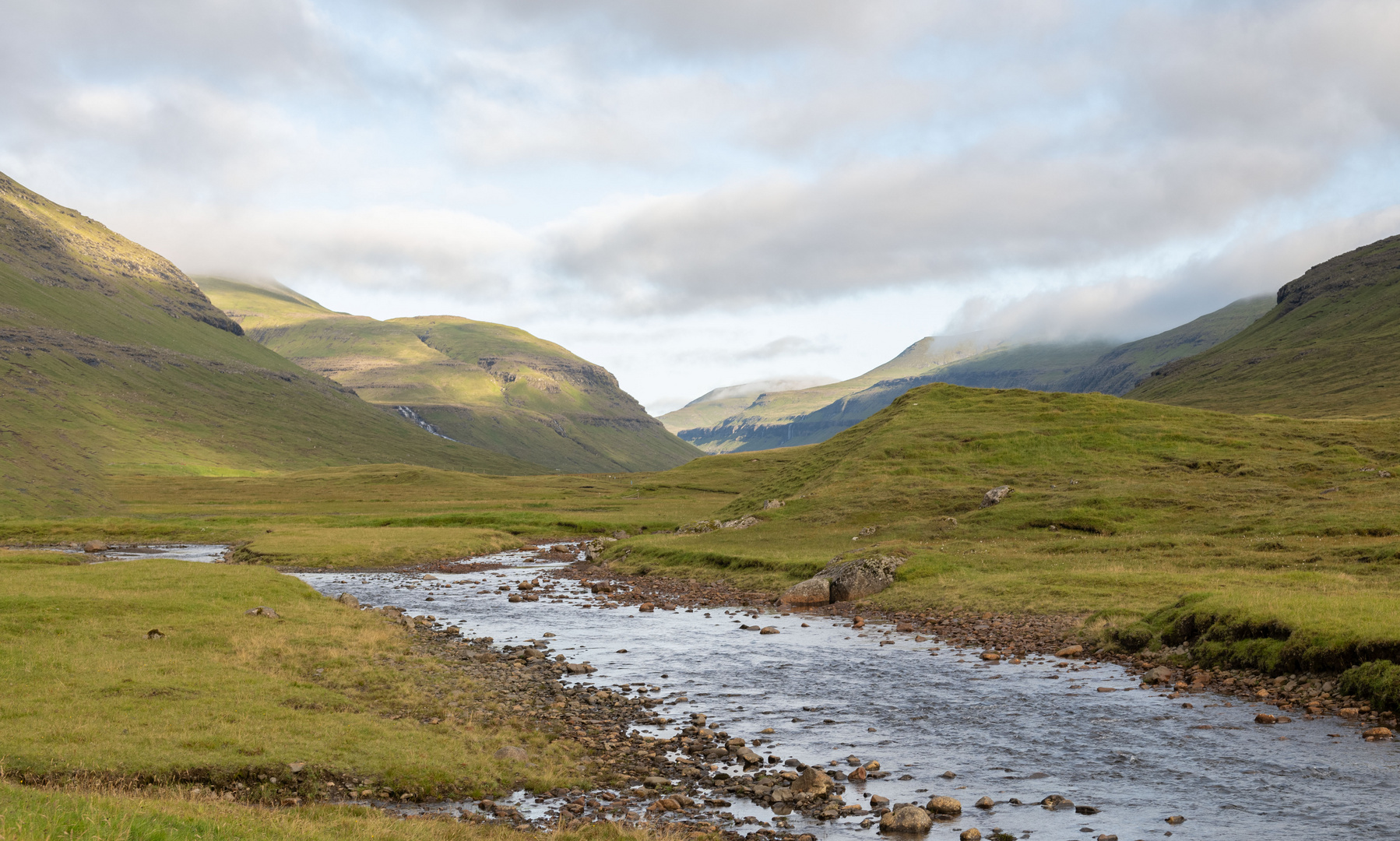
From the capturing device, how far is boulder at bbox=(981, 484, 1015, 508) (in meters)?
82.9

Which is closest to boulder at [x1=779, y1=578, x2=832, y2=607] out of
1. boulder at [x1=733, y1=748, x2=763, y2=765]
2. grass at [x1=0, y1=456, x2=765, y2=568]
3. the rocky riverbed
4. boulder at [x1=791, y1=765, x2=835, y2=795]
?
the rocky riverbed

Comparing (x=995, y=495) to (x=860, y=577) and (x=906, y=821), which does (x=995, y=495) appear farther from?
(x=906, y=821)

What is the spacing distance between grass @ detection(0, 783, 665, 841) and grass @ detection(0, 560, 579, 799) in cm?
275

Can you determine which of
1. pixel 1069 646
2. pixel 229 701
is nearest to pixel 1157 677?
pixel 1069 646

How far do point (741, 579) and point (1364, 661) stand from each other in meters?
44.1

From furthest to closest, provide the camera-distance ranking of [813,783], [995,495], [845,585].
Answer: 1. [995,495]
2. [845,585]
3. [813,783]

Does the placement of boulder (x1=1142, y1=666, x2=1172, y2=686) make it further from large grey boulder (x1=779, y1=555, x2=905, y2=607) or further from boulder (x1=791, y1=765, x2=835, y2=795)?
large grey boulder (x1=779, y1=555, x2=905, y2=607)

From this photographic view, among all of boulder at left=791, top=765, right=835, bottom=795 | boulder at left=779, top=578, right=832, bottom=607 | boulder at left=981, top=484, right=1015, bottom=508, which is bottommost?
boulder at left=779, top=578, right=832, bottom=607

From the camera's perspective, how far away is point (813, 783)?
22.5 metres

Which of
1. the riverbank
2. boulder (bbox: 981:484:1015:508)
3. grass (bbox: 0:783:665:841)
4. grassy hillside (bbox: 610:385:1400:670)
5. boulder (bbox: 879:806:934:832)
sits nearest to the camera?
grass (bbox: 0:783:665:841)

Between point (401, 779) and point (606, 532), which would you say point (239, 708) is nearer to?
point (401, 779)

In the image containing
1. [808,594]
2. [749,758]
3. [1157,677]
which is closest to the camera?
[749,758]

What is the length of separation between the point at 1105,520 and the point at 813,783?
58.2 m

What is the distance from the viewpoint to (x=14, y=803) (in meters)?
15.0
